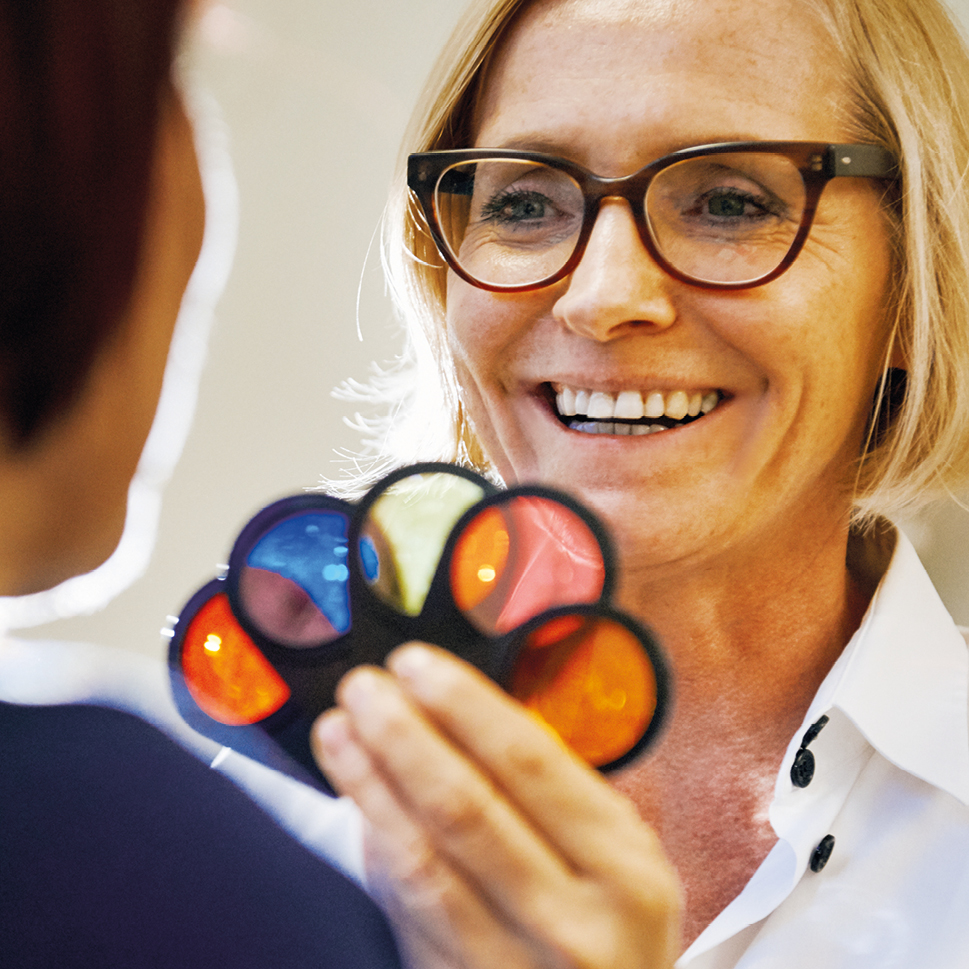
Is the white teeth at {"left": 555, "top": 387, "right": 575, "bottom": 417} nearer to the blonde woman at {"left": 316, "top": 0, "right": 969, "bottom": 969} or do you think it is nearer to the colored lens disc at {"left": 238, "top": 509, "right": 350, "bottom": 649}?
the blonde woman at {"left": 316, "top": 0, "right": 969, "bottom": 969}

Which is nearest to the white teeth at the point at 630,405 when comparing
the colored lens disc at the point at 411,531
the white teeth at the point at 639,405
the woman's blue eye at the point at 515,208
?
the white teeth at the point at 639,405

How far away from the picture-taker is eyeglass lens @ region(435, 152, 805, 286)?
1.30 feet

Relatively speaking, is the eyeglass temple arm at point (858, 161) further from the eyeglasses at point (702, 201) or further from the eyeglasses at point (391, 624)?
the eyeglasses at point (391, 624)

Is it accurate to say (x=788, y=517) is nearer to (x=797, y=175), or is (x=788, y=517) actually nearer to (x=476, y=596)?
(x=797, y=175)

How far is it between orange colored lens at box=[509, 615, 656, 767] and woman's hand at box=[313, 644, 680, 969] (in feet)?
0.09

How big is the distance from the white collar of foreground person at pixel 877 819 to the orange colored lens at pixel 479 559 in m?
0.26

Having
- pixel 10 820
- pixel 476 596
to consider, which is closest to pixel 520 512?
pixel 476 596

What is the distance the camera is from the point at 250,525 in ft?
0.73

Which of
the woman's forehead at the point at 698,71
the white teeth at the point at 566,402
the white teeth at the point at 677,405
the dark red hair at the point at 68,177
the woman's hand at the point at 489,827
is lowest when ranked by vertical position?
the woman's hand at the point at 489,827

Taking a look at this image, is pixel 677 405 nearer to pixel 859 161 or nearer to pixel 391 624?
pixel 859 161

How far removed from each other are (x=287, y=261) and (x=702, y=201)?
0.20 meters

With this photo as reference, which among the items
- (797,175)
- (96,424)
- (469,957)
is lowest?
(469,957)

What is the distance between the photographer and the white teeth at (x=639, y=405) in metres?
0.43

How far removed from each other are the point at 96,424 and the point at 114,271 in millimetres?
41
